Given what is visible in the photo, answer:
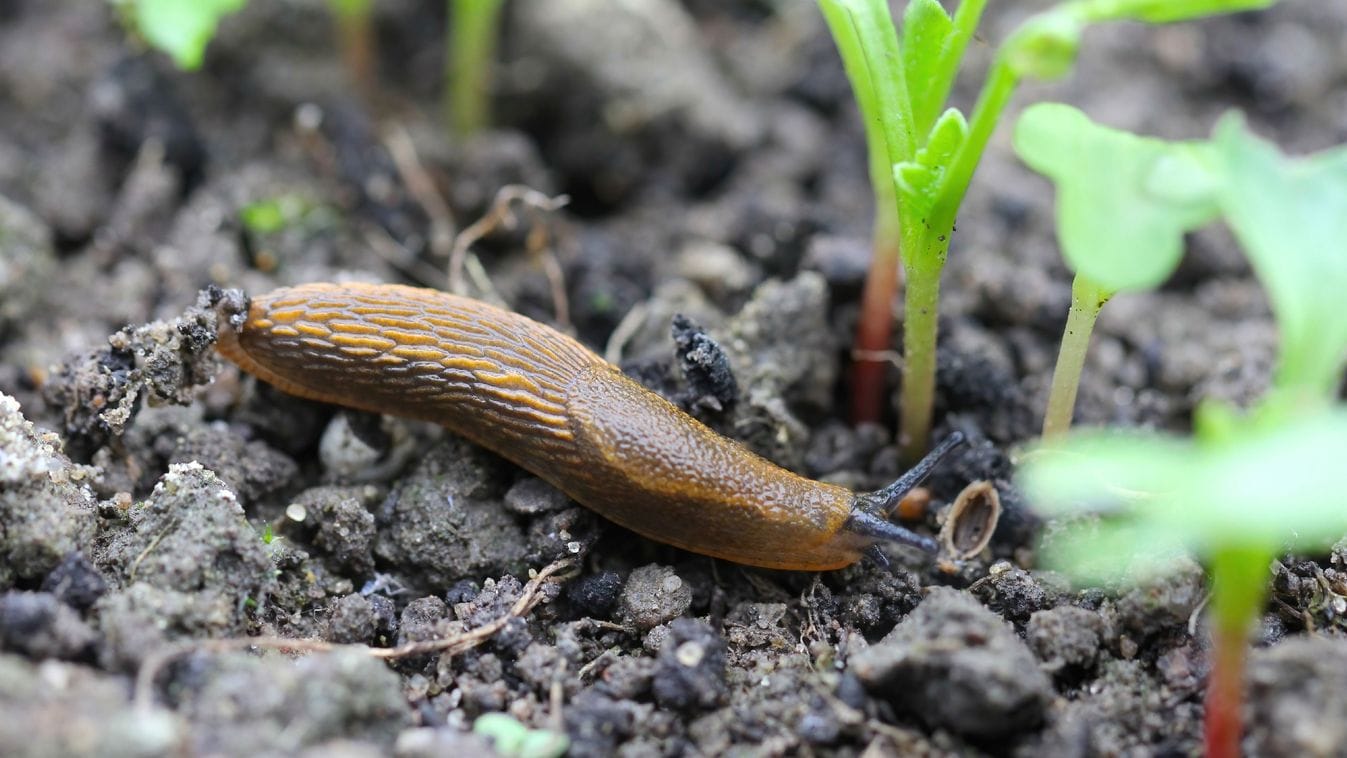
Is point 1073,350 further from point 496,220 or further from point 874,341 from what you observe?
point 496,220

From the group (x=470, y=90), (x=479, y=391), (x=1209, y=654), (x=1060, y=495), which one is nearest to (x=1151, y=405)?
(x=1209, y=654)

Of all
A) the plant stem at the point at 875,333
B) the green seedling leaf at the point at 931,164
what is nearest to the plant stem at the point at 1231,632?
the green seedling leaf at the point at 931,164

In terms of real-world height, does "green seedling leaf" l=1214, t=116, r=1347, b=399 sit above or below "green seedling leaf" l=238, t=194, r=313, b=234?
above

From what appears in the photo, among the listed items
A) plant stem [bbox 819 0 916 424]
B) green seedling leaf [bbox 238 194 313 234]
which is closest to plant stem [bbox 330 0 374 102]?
green seedling leaf [bbox 238 194 313 234]

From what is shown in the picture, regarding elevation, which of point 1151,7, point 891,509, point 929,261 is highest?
point 1151,7

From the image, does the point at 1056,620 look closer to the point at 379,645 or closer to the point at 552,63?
the point at 379,645

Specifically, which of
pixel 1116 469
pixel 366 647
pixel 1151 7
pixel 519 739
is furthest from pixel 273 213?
pixel 1116 469

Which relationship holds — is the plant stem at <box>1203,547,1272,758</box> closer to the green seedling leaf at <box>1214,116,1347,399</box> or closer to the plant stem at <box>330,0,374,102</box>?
the green seedling leaf at <box>1214,116,1347,399</box>
